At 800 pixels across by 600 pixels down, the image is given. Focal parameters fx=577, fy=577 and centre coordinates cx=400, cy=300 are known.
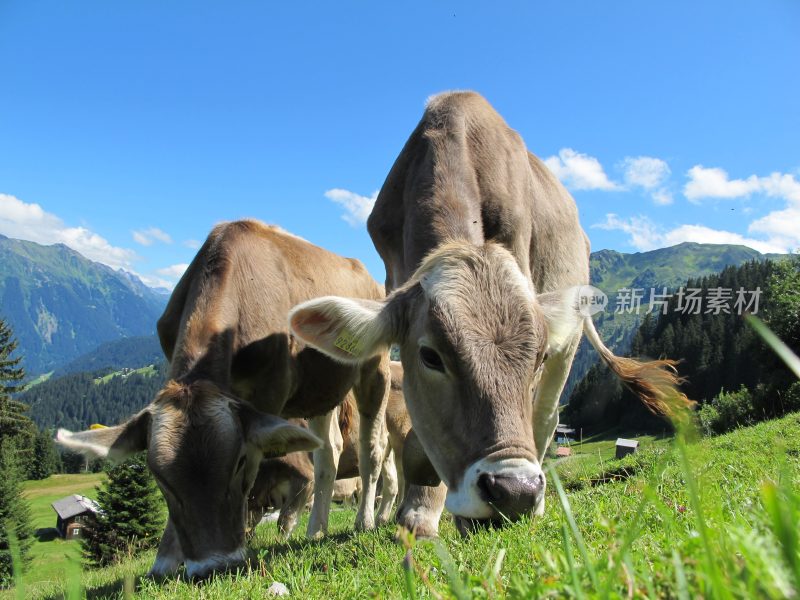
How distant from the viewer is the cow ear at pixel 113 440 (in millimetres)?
5199

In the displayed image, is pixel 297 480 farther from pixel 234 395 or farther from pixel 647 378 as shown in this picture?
pixel 647 378

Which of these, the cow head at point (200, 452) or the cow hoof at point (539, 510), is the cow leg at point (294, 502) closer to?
the cow head at point (200, 452)

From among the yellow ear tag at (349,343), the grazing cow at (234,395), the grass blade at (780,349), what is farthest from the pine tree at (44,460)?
the grass blade at (780,349)

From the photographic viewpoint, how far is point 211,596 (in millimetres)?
3129

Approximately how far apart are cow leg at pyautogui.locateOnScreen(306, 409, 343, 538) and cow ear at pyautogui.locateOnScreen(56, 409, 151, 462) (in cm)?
276

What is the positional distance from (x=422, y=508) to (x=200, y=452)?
1.87 m

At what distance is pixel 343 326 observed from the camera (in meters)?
4.85

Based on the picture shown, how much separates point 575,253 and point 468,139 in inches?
97.3

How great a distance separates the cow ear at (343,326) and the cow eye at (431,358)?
1.83 feet

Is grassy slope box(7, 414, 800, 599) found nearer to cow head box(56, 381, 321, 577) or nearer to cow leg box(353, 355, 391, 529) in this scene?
cow head box(56, 381, 321, 577)

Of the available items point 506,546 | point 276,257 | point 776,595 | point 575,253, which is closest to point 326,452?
point 276,257

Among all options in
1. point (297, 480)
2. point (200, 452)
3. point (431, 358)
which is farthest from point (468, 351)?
point (297, 480)

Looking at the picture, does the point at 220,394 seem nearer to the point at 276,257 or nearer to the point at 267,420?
the point at 267,420

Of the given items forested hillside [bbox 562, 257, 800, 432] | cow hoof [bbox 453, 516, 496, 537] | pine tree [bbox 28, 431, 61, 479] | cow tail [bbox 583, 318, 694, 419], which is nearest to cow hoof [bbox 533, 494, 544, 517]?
cow hoof [bbox 453, 516, 496, 537]
